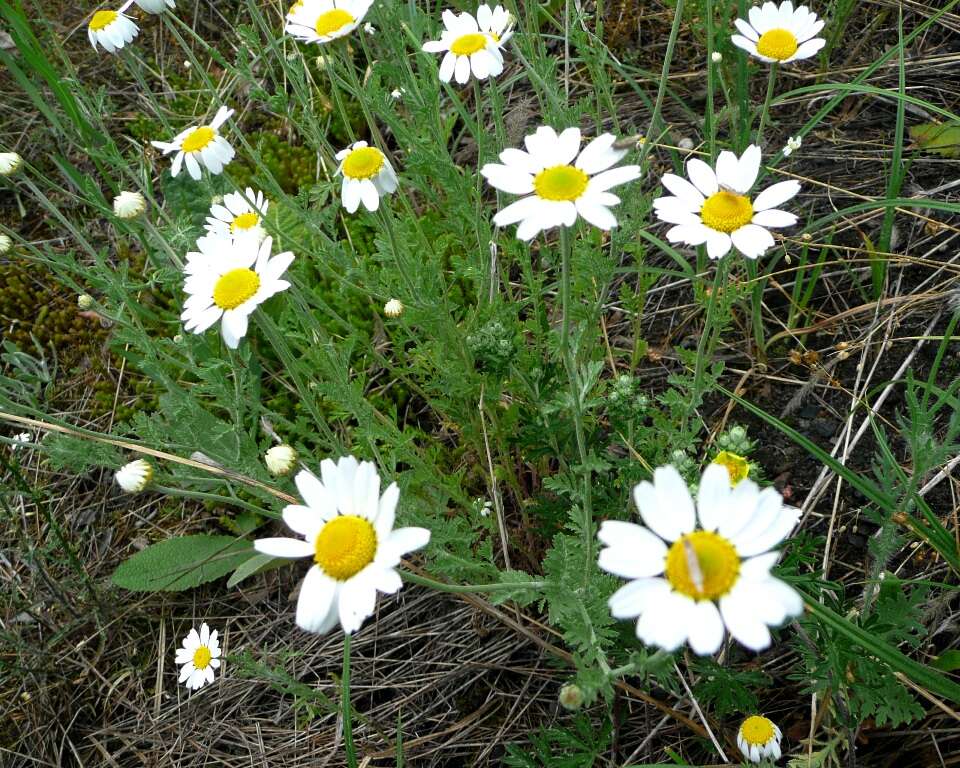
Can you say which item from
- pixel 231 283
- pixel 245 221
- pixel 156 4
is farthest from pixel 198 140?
pixel 231 283

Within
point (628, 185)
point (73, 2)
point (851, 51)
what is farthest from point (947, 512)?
point (73, 2)

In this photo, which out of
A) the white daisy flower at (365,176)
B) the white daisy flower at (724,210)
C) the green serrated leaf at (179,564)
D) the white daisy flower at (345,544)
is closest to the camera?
the white daisy flower at (345,544)

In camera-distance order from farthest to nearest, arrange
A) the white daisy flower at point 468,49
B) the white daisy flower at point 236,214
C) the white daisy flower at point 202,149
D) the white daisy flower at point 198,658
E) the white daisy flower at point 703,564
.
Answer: the white daisy flower at point 198,658 → the white daisy flower at point 236,214 → the white daisy flower at point 202,149 → the white daisy flower at point 468,49 → the white daisy flower at point 703,564

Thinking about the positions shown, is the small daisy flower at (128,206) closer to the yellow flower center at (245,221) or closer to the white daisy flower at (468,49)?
the yellow flower center at (245,221)

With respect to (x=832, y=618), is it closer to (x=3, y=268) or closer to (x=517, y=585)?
(x=517, y=585)

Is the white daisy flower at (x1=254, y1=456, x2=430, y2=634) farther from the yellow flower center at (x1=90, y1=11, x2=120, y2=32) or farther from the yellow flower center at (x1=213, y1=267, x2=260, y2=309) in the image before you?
the yellow flower center at (x1=90, y1=11, x2=120, y2=32)

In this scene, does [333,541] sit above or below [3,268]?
below

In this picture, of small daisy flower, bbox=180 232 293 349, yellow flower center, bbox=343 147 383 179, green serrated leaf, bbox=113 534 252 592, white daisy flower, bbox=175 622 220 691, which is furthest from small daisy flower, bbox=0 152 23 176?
white daisy flower, bbox=175 622 220 691

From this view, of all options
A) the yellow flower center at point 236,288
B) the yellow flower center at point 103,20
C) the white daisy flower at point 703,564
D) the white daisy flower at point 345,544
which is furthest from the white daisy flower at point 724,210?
the yellow flower center at point 103,20
